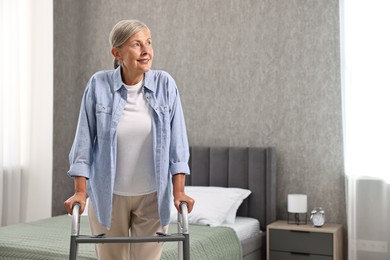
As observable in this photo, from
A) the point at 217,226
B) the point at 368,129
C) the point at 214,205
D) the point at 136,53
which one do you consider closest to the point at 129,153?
the point at 136,53

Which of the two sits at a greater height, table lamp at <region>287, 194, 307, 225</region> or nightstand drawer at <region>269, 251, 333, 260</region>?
table lamp at <region>287, 194, 307, 225</region>

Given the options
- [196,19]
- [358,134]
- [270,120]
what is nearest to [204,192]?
[270,120]

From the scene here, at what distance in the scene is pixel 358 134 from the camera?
4453 millimetres

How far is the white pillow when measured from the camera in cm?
434

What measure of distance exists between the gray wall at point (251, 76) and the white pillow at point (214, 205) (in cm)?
49

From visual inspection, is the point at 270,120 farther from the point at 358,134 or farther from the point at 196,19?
the point at 196,19

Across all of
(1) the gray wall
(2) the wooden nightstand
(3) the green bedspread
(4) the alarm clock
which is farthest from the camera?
(1) the gray wall

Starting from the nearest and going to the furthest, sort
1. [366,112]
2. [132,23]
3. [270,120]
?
[132,23]
[366,112]
[270,120]

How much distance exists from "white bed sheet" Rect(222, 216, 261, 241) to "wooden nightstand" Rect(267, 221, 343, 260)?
13 cm

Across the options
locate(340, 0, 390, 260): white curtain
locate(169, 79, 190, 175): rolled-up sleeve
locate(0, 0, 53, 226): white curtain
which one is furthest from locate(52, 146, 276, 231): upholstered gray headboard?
locate(169, 79, 190, 175): rolled-up sleeve

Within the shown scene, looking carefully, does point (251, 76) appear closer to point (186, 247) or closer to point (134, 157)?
point (134, 157)

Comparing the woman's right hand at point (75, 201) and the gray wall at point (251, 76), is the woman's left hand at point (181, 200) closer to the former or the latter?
the woman's right hand at point (75, 201)

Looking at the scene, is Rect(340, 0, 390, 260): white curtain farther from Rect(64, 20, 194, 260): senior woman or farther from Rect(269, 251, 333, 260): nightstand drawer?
Rect(64, 20, 194, 260): senior woman

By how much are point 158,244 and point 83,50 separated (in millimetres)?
4009
